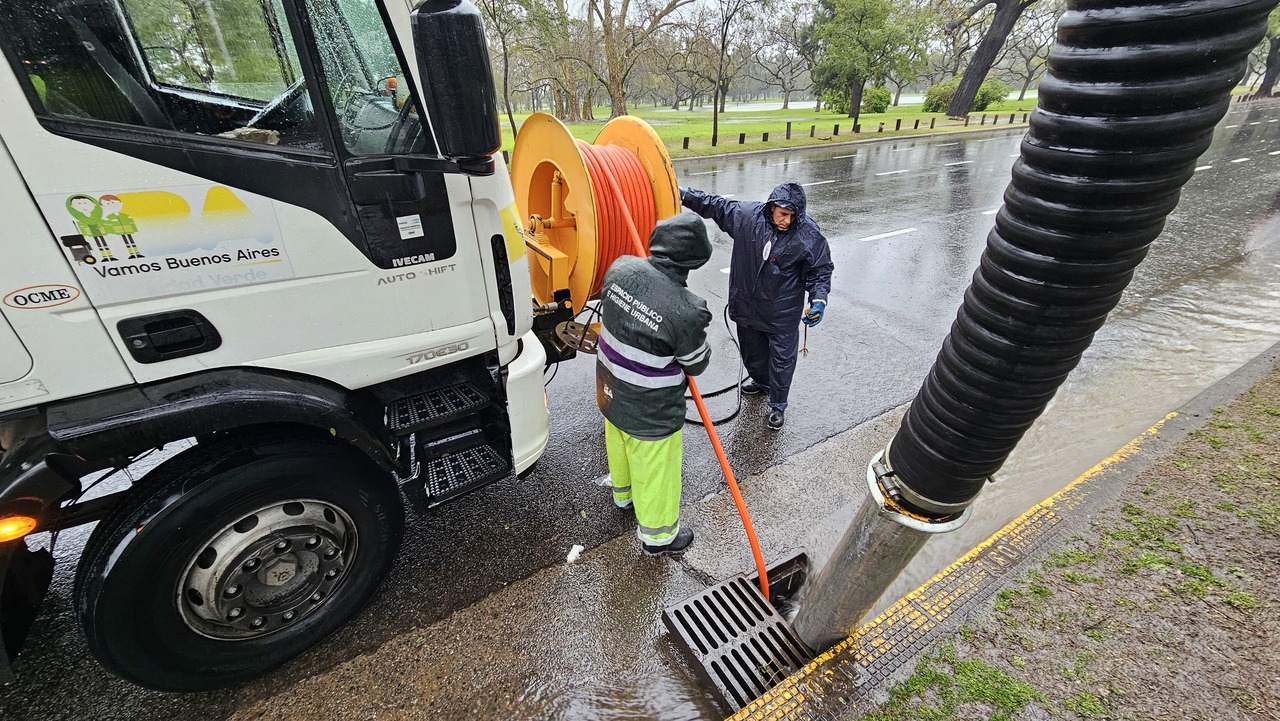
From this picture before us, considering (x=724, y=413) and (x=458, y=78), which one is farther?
(x=724, y=413)

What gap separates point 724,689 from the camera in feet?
6.96

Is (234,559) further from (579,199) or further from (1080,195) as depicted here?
(1080,195)

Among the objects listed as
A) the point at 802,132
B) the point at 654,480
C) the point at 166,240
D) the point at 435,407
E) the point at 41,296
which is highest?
the point at 166,240

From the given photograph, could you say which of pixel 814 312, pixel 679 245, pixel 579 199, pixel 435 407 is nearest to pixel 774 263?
pixel 814 312

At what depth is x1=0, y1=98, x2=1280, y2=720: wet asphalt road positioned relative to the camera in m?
2.31

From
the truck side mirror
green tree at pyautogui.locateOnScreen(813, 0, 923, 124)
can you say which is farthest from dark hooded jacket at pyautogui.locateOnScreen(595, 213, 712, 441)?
green tree at pyautogui.locateOnScreen(813, 0, 923, 124)

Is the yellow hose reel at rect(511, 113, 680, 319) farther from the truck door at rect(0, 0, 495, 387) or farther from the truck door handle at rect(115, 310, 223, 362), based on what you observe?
the truck door handle at rect(115, 310, 223, 362)

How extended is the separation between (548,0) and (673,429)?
2253 cm

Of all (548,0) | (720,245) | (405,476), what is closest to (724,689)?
(405,476)

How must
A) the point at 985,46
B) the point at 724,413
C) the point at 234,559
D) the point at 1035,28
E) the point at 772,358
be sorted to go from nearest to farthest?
the point at 234,559 < the point at 772,358 < the point at 724,413 < the point at 985,46 < the point at 1035,28

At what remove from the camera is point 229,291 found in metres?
1.87

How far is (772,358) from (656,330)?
1.82 m

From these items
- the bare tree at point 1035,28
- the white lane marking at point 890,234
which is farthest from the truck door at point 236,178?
the bare tree at point 1035,28

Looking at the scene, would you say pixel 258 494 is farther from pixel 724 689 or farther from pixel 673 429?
pixel 724 689
